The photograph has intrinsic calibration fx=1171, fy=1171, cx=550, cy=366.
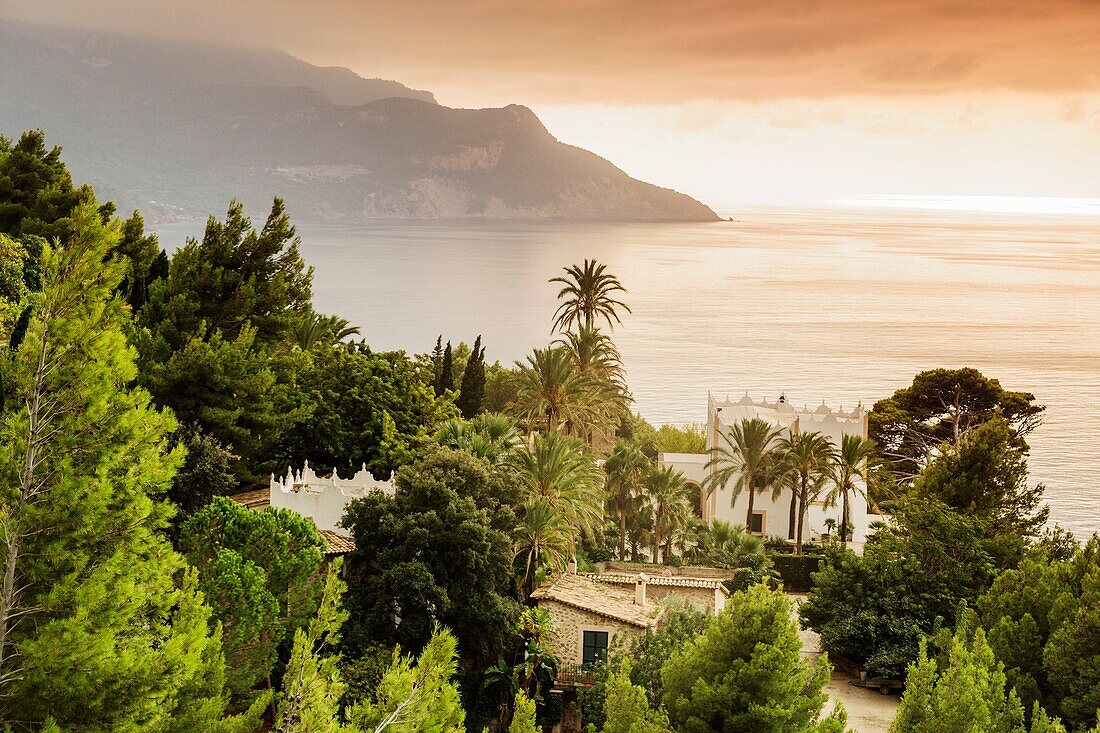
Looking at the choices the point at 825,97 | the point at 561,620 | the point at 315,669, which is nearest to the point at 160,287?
the point at 561,620

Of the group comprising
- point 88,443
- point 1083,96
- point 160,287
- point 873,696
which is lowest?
point 873,696

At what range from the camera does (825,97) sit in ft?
594

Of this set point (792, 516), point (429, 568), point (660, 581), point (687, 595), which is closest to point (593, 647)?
point (660, 581)

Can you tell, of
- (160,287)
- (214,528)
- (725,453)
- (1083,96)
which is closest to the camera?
(214,528)

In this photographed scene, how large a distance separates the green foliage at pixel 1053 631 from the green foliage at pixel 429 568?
8503 mm

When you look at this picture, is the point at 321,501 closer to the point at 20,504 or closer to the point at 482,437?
the point at 482,437

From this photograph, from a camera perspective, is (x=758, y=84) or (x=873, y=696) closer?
(x=873, y=696)

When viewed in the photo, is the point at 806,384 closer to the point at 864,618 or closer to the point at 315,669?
the point at 864,618

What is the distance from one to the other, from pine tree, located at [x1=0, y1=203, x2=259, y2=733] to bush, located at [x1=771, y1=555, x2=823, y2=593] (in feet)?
73.8

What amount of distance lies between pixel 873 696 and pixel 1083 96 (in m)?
153

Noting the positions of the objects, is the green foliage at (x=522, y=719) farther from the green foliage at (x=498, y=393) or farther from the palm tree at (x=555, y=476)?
the green foliage at (x=498, y=393)

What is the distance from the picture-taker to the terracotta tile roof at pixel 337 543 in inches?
829

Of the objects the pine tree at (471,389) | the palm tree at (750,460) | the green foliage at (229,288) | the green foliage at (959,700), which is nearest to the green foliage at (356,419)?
the green foliage at (229,288)

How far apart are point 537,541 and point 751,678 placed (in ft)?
30.3
